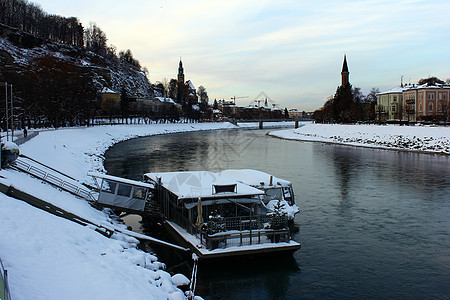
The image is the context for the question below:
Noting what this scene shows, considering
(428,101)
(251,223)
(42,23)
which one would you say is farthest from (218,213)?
(42,23)

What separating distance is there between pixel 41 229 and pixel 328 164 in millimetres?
35585

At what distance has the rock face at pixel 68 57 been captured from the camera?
140250 mm

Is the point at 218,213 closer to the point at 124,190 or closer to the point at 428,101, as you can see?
the point at 124,190

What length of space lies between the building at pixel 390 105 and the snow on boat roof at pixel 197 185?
9669cm

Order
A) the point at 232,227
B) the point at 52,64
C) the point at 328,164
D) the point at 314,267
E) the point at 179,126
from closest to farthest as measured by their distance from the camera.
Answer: the point at 314,267, the point at 232,227, the point at 328,164, the point at 52,64, the point at 179,126

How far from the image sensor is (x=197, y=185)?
63.1 ft

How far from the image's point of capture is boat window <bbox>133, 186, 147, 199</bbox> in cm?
1991

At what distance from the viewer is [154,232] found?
1928 cm

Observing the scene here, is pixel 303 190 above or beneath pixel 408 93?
beneath

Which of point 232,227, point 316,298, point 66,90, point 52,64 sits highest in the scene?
point 52,64

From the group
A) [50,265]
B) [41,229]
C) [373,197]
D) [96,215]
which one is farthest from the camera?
[373,197]

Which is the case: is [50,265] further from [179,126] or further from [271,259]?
[179,126]

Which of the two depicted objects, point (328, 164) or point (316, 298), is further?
point (328, 164)

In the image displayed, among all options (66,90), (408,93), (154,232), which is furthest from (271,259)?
(408,93)
